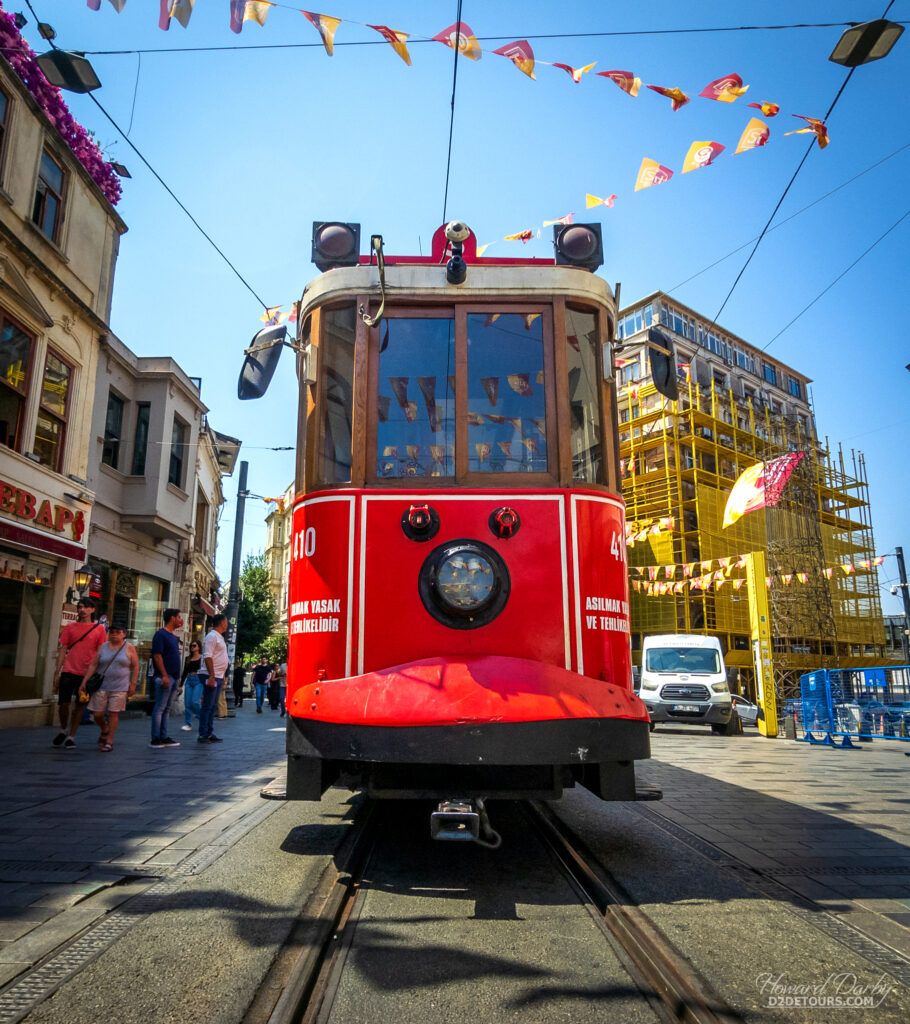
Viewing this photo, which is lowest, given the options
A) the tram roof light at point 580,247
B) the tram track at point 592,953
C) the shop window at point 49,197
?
the tram track at point 592,953

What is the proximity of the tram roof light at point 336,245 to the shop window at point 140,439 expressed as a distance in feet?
44.5

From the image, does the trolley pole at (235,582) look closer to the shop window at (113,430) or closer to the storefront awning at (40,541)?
the shop window at (113,430)

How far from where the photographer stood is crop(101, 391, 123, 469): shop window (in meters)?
16.4

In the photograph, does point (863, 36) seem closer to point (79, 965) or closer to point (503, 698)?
point (503, 698)

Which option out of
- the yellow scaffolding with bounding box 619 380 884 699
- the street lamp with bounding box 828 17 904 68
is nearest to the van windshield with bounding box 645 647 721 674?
the yellow scaffolding with bounding box 619 380 884 699

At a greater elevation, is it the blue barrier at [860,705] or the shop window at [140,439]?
the shop window at [140,439]

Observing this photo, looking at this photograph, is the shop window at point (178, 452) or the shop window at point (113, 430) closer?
the shop window at point (113, 430)

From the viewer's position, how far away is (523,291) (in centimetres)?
464

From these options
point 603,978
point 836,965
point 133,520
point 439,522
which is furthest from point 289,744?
point 133,520

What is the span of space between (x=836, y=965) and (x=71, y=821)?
443 cm

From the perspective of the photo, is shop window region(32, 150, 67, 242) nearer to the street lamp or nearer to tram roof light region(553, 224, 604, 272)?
tram roof light region(553, 224, 604, 272)

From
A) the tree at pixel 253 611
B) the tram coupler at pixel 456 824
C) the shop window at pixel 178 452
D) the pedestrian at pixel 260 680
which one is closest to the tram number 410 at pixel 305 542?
the tram coupler at pixel 456 824

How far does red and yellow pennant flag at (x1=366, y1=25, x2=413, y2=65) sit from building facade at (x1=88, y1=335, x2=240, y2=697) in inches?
432

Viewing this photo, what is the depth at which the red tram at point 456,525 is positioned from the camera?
361 cm
